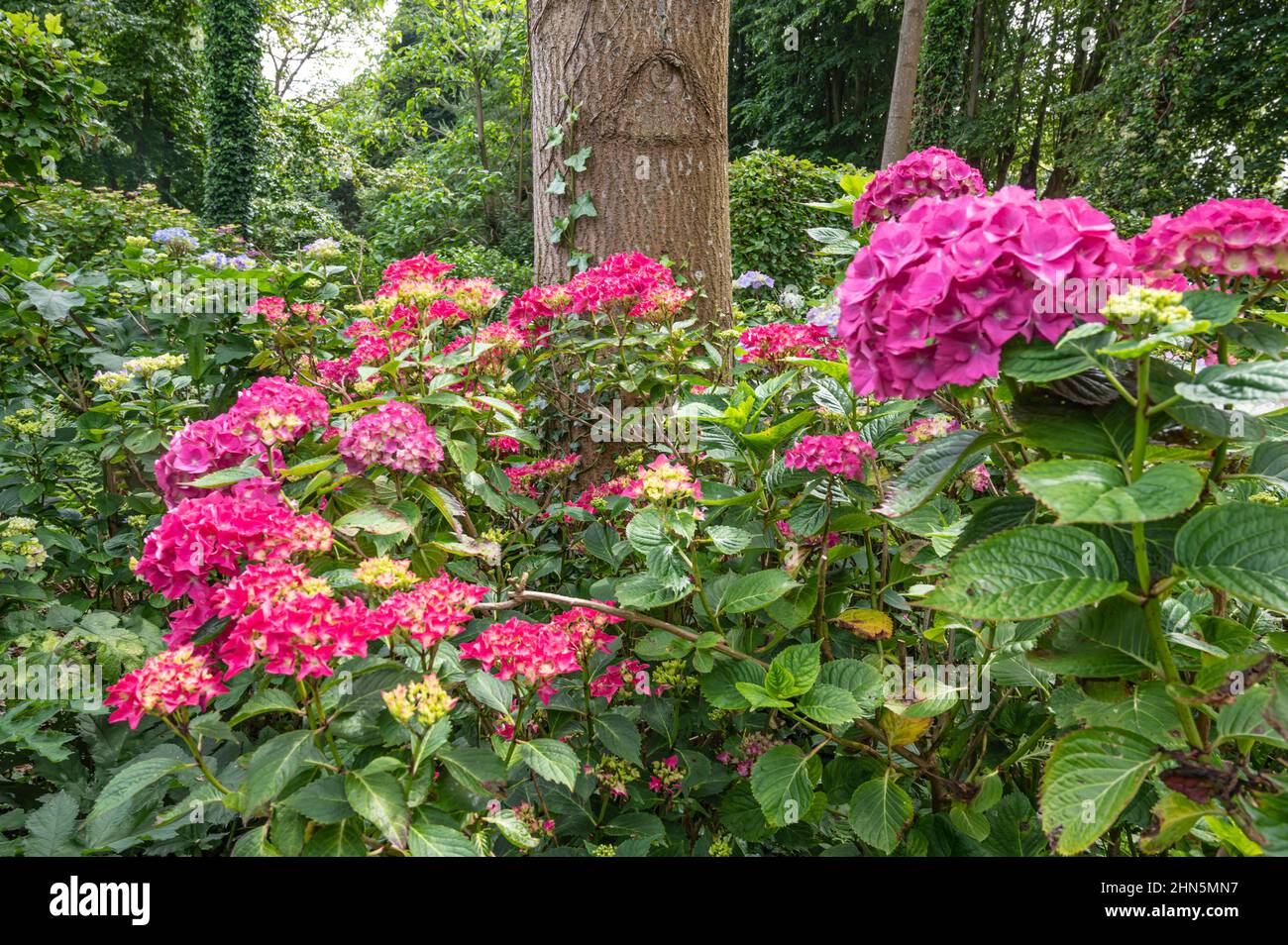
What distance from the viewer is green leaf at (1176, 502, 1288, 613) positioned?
2.56 ft

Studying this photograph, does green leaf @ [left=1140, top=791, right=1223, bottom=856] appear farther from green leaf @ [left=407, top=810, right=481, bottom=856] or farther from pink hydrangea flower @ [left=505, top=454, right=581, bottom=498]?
pink hydrangea flower @ [left=505, top=454, right=581, bottom=498]

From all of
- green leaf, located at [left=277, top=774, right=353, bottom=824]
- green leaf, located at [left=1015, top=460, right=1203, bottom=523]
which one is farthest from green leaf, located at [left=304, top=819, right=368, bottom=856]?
green leaf, located at [left=1015, top=460, right=1203, bottom=523]

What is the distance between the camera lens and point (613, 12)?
8.15 ft

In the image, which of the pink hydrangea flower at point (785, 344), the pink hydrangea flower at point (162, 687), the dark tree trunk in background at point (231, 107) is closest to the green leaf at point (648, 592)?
the pink hydrangea flower at point (162, 687)

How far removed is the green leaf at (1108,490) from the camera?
0.75 meters

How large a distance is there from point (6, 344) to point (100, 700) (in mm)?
1560

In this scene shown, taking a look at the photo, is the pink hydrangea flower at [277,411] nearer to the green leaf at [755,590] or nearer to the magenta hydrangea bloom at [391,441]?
the magenta hydrangea bloom at [391,441]

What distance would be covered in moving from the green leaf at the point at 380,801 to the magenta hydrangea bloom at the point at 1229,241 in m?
1.20

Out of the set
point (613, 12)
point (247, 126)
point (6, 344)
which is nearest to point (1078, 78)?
point (613, 12)

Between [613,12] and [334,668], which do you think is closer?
[334,668]

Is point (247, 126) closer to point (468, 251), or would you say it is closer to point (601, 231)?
point (468, 251)

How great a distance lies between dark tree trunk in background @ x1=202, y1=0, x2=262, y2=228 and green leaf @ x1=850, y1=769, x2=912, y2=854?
52.3ft

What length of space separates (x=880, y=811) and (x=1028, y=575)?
0.60m

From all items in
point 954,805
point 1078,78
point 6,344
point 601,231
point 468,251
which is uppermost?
point 1078,78
